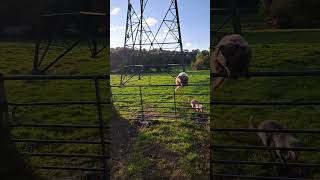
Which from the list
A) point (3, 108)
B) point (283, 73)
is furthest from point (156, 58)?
point (3, 108)

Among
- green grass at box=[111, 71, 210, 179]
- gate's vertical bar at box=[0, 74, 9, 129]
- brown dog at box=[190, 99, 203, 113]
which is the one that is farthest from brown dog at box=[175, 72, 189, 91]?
gate's vertical bar at box=[0, 74, 9, 129]

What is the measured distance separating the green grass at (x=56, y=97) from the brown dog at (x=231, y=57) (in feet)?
2.99

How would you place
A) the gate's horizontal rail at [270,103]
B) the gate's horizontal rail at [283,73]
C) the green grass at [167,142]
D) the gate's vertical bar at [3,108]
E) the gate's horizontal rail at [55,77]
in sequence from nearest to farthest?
the gate's horizontal rail at [283,73], the gate's horizontal rail at [270,103], the green grass at [167,142], the gate's horizontal rail at [55,77], the gate's vertical bar at [3,108]

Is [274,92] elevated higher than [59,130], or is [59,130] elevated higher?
[274,92]

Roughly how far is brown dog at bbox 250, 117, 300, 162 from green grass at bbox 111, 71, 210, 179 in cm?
43

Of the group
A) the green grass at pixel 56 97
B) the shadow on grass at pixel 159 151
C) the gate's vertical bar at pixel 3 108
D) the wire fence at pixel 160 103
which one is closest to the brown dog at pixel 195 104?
the wire fence at pixel 160 103

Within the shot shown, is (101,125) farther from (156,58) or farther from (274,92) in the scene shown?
(274,92)

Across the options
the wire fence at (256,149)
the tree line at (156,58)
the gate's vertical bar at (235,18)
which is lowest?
the wire fence at (256,149)

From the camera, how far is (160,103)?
342 cm

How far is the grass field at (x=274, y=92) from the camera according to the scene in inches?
127

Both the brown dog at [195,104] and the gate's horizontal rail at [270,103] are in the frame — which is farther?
the brown dog at [195,104]

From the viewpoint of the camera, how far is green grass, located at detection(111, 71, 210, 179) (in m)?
3.32

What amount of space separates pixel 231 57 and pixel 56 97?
145 cm

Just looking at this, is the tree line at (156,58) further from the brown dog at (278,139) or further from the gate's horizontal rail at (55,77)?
the brown dog at (278,139)
